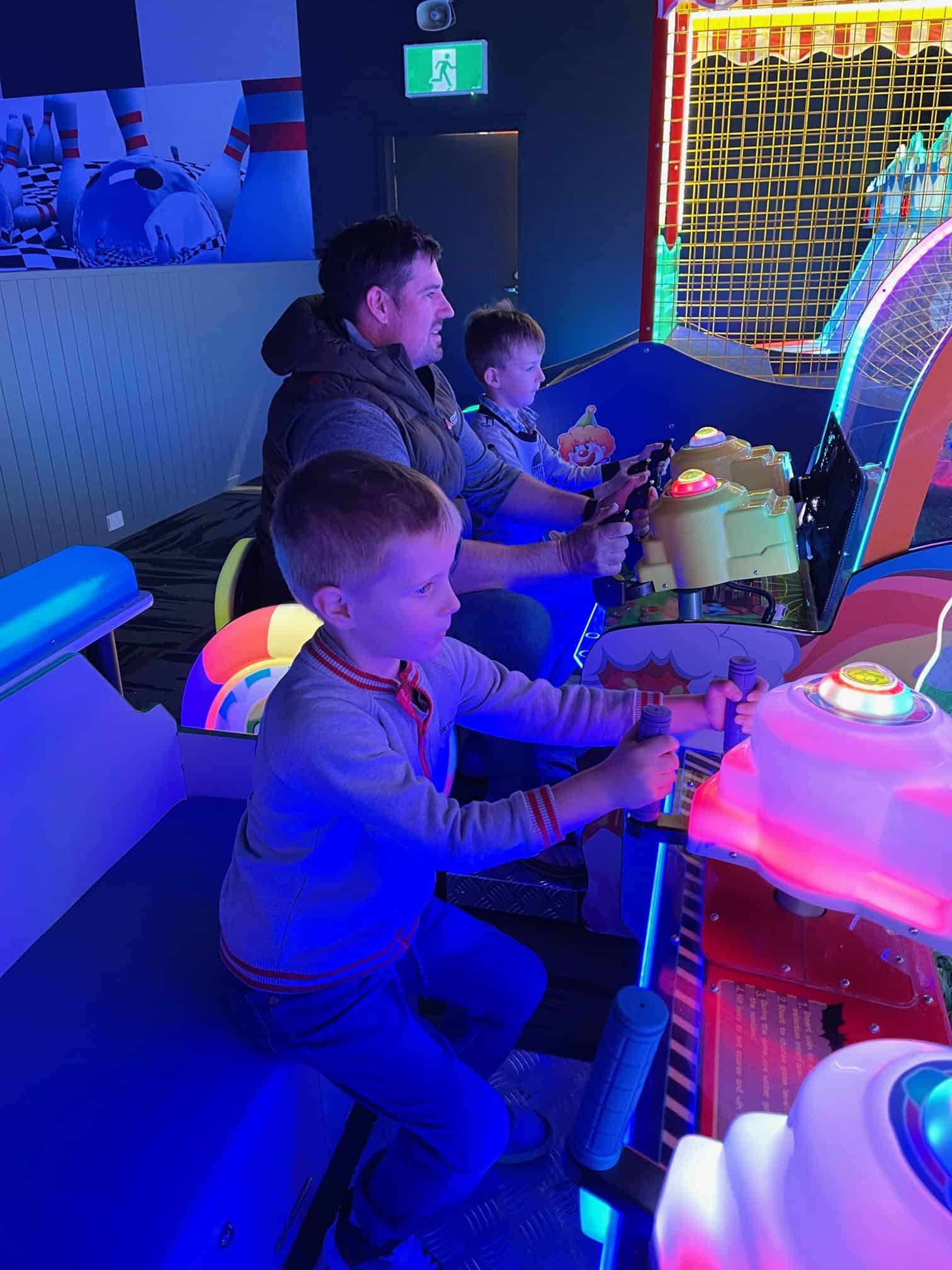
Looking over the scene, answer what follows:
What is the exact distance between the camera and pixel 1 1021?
46.7 inches

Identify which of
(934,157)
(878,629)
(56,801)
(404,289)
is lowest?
(56,801)

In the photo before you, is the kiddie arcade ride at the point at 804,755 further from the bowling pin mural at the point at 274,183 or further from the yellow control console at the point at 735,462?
the bowling pin mural at the point at 274,183

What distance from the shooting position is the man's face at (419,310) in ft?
5.84

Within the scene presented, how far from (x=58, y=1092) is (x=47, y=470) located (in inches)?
148

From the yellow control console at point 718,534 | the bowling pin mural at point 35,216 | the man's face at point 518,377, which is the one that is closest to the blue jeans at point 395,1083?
the yellow control console at point 718,534

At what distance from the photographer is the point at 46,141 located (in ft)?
22.2

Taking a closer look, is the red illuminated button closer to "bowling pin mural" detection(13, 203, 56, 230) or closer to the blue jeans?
the blue jeans

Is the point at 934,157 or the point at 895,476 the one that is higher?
the point at 934,157

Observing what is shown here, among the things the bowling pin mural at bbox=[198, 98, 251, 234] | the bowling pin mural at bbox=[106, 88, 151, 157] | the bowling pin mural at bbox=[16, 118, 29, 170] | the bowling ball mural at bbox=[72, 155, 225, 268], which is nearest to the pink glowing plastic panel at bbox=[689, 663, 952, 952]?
the bowling pin mural at bbox=[198, 98, 251, 234]

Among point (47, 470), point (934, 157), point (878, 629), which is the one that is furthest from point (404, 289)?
point (47, 470)

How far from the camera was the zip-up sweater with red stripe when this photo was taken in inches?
39.0

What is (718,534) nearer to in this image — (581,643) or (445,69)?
(581,643)

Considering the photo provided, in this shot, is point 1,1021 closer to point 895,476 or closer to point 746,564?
point 746,564

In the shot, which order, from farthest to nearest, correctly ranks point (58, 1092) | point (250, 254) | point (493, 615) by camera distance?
point (250, 254) → point (493, 615) → point (58, 1092)
